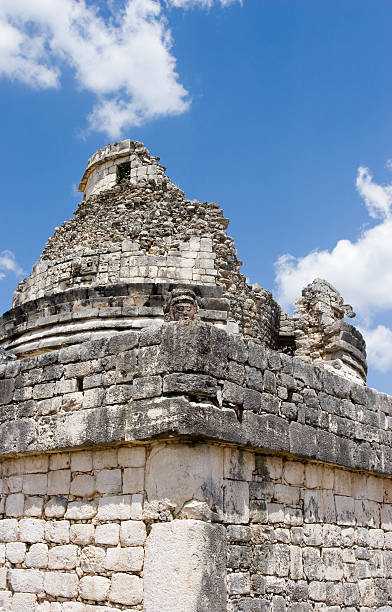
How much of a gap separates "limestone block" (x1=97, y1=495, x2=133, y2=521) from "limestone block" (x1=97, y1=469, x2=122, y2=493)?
2.3 inches

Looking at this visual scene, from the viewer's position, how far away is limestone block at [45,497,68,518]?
5816 mm

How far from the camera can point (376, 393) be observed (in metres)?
7.45

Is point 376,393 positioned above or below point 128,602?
above

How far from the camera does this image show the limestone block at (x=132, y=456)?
17.7 ft

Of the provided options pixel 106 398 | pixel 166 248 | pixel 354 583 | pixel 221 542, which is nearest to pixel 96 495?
A: pixel 106 398

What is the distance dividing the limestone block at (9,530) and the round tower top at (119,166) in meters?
10.2

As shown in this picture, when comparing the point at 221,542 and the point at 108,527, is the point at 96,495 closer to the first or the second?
the point at 108,527

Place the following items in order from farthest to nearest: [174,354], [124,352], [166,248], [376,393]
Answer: [166,248] < [376,393] < [124,352] < [174,354]

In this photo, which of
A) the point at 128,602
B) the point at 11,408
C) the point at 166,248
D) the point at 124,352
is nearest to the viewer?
the point at 128,602

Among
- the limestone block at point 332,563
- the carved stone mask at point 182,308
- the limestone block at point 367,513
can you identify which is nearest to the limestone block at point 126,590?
the limestone block at point 332,563

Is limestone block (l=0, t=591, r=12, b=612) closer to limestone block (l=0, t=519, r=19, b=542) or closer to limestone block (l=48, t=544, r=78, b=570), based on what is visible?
limestone block (l=0, t=519, r=19, b=542)

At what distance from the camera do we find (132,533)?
5.21 metres

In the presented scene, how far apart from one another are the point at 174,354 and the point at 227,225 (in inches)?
341

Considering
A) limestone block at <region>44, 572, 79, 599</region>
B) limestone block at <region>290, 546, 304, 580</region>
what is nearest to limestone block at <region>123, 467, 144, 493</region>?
limestone block at <region>44, 572, 79, 599</region>
